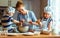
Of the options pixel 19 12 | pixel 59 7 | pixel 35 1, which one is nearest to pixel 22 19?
pixel 19 12

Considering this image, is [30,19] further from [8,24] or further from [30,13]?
[8,24]

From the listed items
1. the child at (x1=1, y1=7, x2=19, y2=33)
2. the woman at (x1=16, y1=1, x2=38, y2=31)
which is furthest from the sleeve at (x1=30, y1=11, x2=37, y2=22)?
the child at (x1=1, y1=7, x2=19, y2=33)

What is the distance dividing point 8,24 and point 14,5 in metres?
0.14

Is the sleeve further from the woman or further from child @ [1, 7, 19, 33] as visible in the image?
child @ [1, 7, 19, 33]

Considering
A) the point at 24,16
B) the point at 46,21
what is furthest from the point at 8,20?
the point at 46,21

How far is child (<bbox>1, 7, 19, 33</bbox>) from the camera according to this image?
82 cm

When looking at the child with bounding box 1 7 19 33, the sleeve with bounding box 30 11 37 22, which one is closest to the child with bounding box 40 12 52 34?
the sleeve with bounding box 30 11 37 22

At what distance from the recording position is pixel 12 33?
803 millimetres

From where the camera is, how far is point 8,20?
826 mm

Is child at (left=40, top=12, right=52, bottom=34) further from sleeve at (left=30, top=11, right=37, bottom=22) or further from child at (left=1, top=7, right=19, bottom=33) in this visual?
child at (left=1, top=7, right=19, bottom=33)

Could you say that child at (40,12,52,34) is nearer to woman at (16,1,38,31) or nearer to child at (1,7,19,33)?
woman at (16,1,38,31)

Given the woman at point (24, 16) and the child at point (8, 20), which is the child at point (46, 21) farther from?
the child at point (8, 20)

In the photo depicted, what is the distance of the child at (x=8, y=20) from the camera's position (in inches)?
32.3

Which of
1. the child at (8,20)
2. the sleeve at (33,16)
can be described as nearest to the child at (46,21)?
the sleeve at (33,16)
